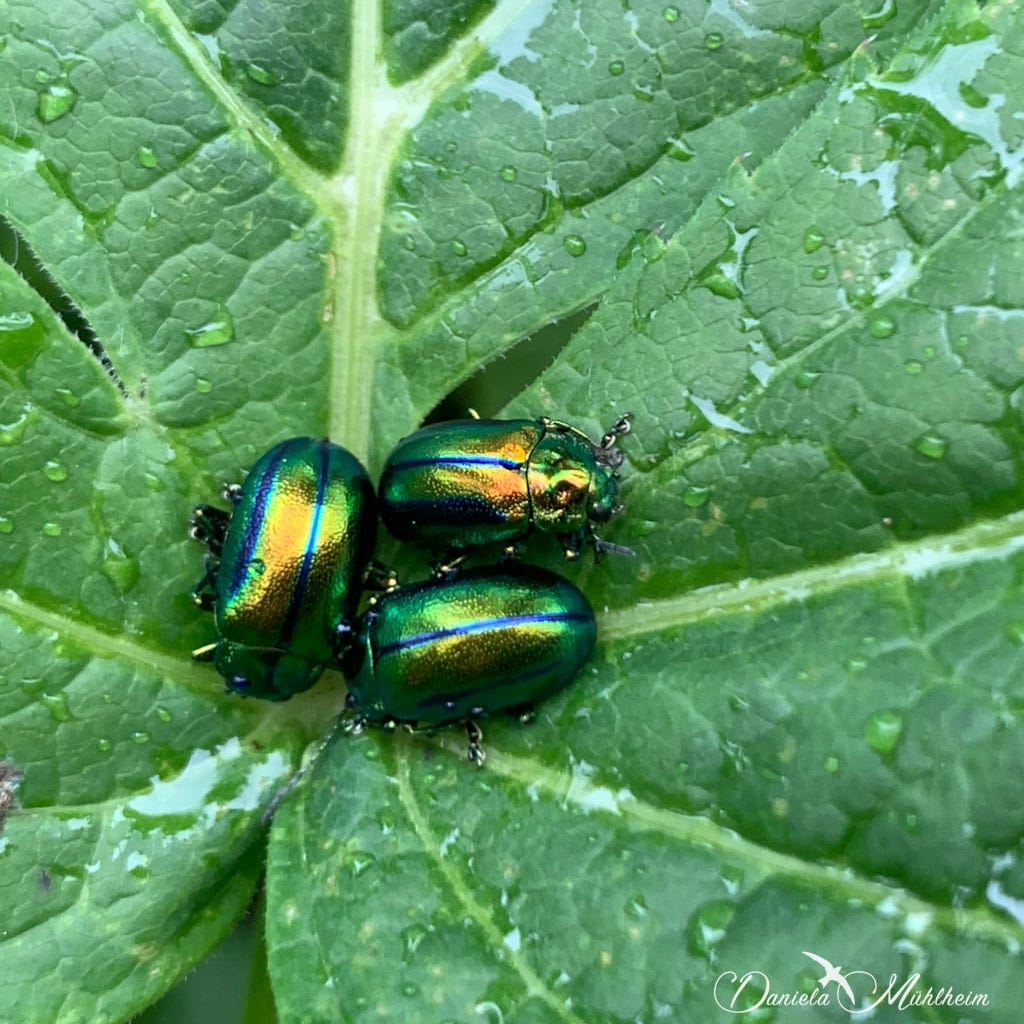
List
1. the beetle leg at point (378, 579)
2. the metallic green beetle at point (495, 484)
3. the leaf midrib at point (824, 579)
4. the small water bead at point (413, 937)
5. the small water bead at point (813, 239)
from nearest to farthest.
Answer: the leaf midrib at point (824, 579) < the small water bead at point (813, 239) < the small water bead at point (413, 937) < the metallic green beetle at point (495, 484) < the beetle leg at point (378, 579)

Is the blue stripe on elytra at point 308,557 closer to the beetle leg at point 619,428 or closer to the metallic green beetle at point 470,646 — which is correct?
the metallic green beetle at point 470,646

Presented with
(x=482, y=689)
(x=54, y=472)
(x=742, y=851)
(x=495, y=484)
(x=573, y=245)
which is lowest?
(x=742, y=851)

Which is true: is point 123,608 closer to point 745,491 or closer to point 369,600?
point 369,600

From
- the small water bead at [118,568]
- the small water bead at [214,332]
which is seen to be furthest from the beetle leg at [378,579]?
the small water bead at [214,332]

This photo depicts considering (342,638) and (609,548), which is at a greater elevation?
(609,548)

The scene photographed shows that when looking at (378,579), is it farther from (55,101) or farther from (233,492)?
(55,101)

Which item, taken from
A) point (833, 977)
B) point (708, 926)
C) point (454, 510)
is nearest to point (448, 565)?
point (454, 510)

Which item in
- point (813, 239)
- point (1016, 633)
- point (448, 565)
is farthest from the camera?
point (448, 565)
